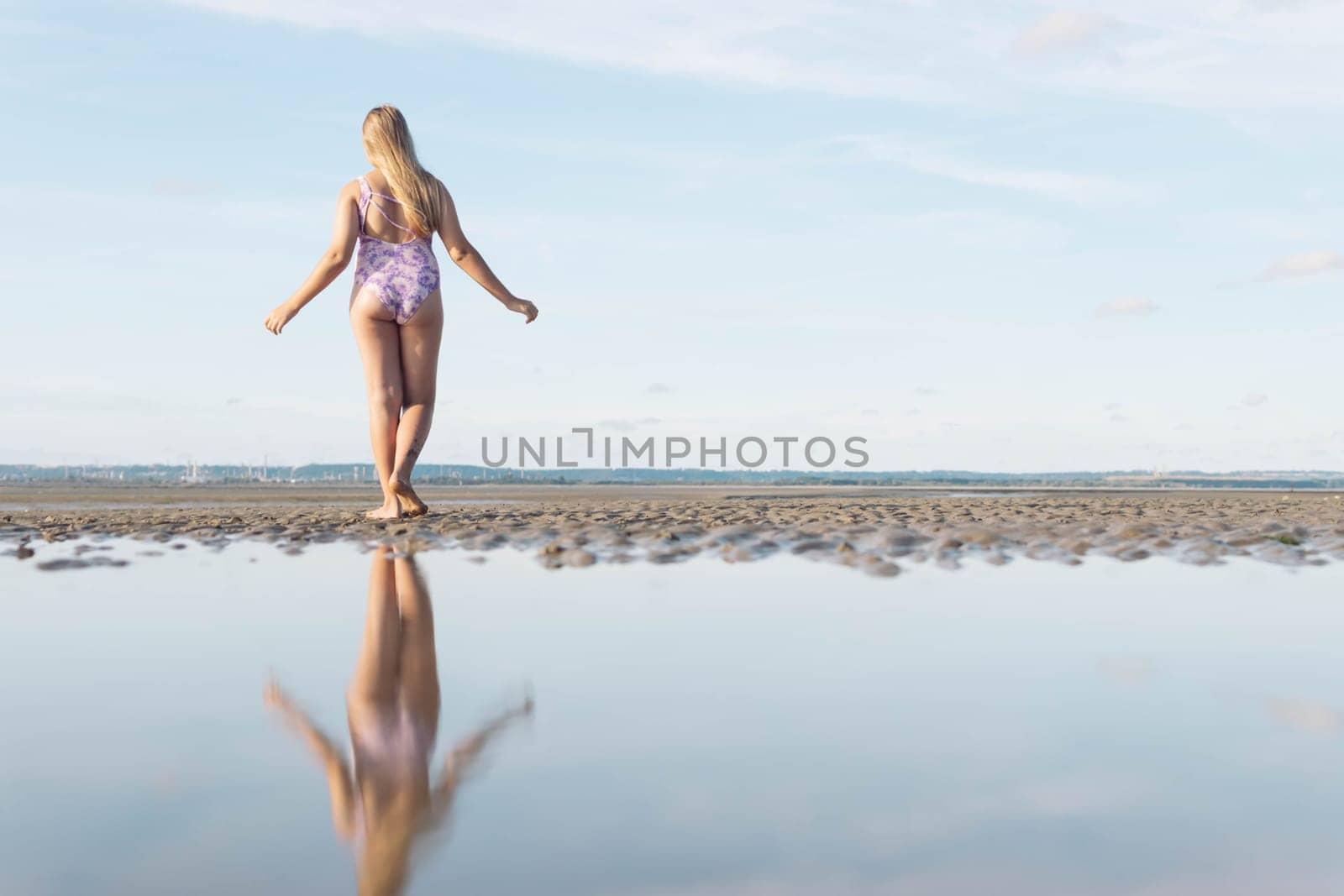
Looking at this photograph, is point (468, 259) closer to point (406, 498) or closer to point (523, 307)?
point (523, 307)

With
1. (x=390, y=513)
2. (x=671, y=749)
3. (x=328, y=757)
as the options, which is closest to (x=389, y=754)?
(x=328, y=757)

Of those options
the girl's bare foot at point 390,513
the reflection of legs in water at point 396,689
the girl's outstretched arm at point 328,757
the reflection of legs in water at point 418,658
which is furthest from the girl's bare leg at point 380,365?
the girl's outstretched arm at point 328,757

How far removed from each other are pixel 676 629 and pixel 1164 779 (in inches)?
98.6

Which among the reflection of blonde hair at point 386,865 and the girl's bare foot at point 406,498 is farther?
the girl's bare foot at point 406,498

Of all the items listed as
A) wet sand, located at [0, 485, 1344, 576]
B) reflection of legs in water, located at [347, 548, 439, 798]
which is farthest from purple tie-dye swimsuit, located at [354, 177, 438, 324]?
reflection of legs in water, located at [347, 548, 439, 798]

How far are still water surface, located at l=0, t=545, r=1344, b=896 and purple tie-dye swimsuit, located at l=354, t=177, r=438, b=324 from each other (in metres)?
5.86

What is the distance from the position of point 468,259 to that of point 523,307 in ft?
2.51

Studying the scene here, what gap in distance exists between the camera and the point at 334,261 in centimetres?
1086

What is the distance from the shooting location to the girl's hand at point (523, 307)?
11.5 meters

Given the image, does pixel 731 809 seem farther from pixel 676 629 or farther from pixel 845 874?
pixel 676 629

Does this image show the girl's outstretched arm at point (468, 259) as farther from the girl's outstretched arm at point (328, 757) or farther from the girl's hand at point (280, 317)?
the girl's outstretched arm at point (328, 757)

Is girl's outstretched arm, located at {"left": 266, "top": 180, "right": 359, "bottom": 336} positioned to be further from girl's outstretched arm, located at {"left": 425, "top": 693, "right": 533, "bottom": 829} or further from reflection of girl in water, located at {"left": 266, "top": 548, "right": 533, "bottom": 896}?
girl's outstretched arm, located at {"left": 425, "top": 693, "right": 533, "bottom": 829}

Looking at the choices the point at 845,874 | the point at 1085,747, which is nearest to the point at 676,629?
the point at 1085,747

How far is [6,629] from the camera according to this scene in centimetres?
498
